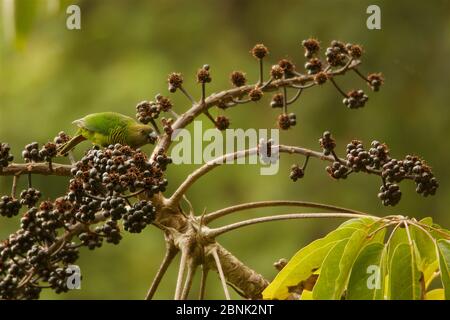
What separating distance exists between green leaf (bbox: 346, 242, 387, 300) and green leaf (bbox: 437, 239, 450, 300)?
0.32ft

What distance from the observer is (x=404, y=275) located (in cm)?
146

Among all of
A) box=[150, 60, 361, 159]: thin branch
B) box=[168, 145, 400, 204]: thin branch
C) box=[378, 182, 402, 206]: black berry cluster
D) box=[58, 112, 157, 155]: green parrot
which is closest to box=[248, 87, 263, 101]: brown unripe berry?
box=[150, 60, 361, 159]: thin branch

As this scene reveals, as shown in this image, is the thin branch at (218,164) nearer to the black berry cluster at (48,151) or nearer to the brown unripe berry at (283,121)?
the brown unripe berry at (283,121)

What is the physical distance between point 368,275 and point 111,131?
0.77 meters

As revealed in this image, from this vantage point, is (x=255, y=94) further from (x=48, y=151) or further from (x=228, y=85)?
(x=228, y=85)

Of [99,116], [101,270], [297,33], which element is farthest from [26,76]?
[99,116]

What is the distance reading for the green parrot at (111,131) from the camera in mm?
1995

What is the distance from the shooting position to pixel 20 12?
4.95 feet

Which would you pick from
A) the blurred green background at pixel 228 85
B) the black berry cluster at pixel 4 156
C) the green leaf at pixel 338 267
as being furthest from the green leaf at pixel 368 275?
the blurred green background at pixel 228 85

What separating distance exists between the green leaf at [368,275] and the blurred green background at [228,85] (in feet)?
14.8

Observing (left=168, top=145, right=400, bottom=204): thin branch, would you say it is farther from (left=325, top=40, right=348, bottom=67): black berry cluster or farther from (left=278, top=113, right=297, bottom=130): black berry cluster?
(left=325, top=40, right=348, bottom=67): black berry cluster

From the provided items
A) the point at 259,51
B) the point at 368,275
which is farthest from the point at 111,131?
the point at 368,275

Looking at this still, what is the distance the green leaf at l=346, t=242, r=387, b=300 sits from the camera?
148 centimetres

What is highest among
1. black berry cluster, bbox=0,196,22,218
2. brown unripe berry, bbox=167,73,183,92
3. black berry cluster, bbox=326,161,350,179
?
brown unripe berry, bbox=167,73,183,92
